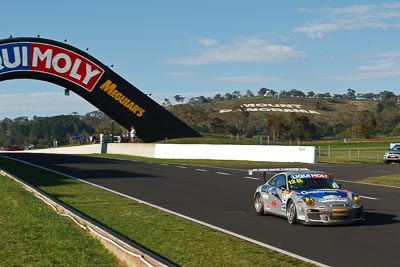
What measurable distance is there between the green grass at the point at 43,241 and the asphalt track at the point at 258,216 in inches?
126

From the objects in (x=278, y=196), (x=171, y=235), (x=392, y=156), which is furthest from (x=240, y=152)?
(x=171, y=235)

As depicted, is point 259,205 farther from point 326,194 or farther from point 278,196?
point 326,194

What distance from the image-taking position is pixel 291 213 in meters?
14.9

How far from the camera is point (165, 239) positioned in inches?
476

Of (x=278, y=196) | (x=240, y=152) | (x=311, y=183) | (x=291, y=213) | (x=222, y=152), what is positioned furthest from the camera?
(x=222, y=152)

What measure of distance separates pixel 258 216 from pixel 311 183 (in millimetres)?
1692

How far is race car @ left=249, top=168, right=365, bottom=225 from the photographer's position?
1409 cm

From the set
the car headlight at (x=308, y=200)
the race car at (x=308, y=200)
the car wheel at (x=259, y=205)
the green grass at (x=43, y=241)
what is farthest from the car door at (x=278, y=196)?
the green grass at (x=43, y=241)

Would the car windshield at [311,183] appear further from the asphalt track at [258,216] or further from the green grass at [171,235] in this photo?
the green grass at [171,235]

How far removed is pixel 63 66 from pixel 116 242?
4459 cm

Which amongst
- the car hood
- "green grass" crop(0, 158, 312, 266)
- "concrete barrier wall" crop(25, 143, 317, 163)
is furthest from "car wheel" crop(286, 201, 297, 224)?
"concrete barrier wall" crop(25, 143, 317, 163)

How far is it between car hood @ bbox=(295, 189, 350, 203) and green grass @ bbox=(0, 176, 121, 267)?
5.06 meters

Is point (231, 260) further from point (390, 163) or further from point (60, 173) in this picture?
point (390, 163)

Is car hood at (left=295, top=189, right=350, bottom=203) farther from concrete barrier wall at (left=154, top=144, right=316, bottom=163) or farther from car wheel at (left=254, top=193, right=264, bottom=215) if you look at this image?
concrete barrier wall at (left=154, top=144, right=316, bottom=163)
